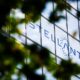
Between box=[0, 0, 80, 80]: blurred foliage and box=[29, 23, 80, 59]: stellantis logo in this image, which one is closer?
box=[0, 0, 80, 80]: blurred foliage

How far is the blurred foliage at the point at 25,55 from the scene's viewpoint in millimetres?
5953

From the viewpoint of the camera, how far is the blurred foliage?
5953 mm

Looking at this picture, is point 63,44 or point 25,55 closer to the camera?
point 25,55

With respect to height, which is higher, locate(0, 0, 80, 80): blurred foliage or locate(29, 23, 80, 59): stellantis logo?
locate(29, 23, 80, 59): stellantis logo

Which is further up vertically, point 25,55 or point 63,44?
point 63,44

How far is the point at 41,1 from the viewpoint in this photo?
6.18 meters

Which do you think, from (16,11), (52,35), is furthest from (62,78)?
(52,35)

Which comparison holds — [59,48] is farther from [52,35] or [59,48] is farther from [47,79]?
[47,79]

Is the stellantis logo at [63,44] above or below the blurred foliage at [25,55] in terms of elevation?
above

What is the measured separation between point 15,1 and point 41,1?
0.96ft

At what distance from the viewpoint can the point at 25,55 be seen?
6.05 metres

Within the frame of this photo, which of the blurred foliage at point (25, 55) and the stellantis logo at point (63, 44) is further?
the stellantis logo at point (63, 44)

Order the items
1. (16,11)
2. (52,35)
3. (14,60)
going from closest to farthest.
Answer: (14,60), (16,11), (52,35)

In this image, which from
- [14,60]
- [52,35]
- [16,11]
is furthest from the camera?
[52,35]
